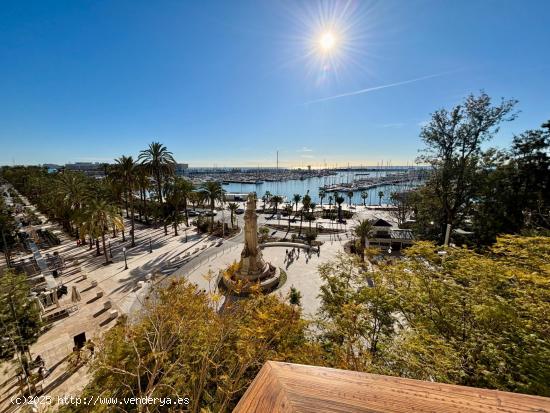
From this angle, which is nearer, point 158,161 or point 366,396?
point 366,396

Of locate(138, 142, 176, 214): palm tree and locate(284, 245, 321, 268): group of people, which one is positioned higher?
locate(138, 142, 176, 214): palm tree

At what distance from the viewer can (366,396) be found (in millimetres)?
1041

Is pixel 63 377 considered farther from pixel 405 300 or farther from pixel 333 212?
pixel 333 212

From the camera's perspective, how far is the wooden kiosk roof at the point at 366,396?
95 centimetres

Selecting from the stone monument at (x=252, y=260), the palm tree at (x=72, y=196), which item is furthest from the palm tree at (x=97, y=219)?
the stone monument at (x=252, y=260)

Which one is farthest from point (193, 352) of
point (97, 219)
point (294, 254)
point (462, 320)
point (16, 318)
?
point (97, 219)

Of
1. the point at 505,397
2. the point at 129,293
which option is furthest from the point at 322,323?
the point at 129,293

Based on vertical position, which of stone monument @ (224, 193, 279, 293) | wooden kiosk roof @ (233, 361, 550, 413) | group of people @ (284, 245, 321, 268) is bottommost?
group of people @ (284, 245, 321, 268)

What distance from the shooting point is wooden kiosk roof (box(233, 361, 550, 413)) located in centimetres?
95

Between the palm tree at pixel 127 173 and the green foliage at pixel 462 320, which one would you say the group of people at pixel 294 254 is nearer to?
the green foliage at pixel 462 320

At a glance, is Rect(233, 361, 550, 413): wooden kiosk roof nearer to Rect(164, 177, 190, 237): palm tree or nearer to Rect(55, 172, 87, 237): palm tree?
Rect(55, 172, 87, 237): palm tree

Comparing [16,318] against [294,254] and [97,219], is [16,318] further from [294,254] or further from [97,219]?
[294,254]

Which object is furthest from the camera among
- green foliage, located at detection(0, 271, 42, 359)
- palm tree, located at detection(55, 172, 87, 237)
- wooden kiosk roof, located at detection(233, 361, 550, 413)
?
palm tree, located at detection(55, 172, 87, 237)

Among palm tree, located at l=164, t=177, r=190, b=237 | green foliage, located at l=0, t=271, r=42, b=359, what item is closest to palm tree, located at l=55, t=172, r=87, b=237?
palm tree, located at l=164, t=177, r=190, b=237
